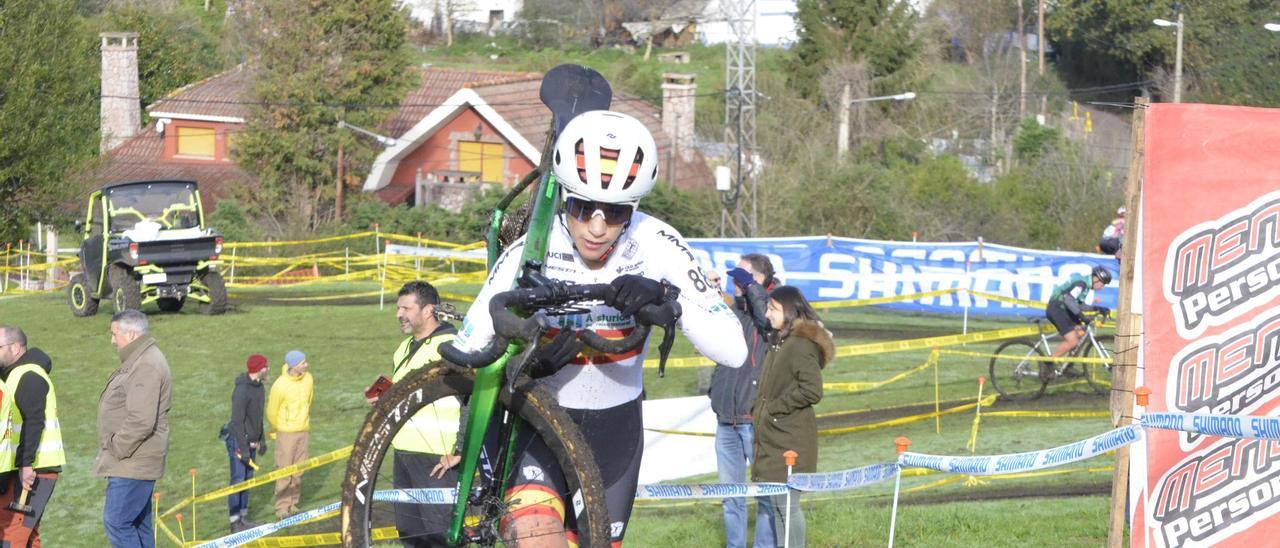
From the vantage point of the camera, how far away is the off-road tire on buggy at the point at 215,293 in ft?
87.0

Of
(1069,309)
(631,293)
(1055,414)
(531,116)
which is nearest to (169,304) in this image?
(1069,309)

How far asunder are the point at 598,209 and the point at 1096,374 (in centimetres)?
1585

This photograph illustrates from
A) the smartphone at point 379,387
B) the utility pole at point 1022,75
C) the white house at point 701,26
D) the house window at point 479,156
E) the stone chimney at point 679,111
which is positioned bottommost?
the smartphone at point 379,387

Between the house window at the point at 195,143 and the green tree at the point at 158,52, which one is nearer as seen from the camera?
the house window at the point at 195,143

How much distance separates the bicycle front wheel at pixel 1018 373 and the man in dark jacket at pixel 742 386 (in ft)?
28.8

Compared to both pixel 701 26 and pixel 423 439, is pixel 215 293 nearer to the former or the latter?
pixel 423 439

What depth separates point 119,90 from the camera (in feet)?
185

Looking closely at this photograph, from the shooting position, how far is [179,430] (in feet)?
58.5

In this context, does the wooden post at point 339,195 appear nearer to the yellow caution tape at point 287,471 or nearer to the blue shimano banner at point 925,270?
the blue shimano banner at point 925,270

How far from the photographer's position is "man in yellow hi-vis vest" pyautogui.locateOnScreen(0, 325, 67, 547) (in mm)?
9828

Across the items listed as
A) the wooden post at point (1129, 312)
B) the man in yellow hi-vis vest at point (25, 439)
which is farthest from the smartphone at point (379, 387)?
the wooden post at point (1129, 312)

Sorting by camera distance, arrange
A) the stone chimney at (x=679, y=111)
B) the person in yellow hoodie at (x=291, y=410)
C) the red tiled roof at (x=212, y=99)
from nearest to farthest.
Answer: the person in yellow hoodie at (x=291, y=410) < the stone chimney at (x=679, y=111) < the red tiled roof at (x=212, y=99)

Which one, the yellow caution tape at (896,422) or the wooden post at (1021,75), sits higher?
the wooden post at (1021,75)

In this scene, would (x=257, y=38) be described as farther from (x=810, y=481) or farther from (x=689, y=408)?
(x=810, y=481)
